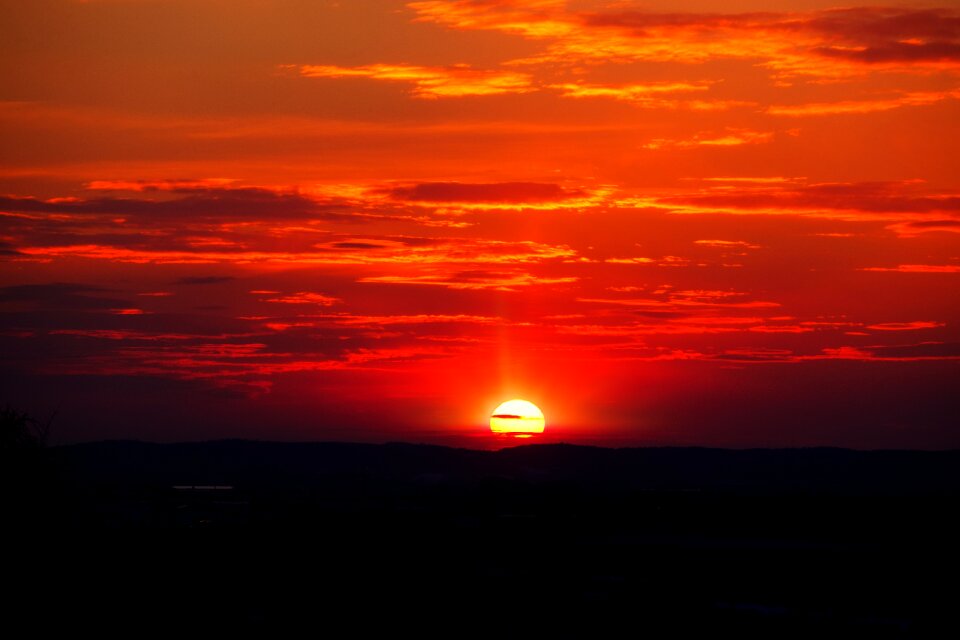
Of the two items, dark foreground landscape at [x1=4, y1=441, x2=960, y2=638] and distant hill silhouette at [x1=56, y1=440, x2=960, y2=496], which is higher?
distant hill silhouette at [x1=56, y1=440, x2=960, y2=496]

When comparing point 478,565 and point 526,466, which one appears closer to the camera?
point 478,565

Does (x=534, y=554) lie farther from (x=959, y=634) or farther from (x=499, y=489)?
(x=499, y=489)

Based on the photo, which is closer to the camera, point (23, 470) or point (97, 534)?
point (23, 470)

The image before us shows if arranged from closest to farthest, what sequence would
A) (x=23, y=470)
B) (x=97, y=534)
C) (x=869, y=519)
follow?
(x=23, y=470)
(x=97, y=534)
(x=869, y=519)

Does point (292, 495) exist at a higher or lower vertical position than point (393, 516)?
higher

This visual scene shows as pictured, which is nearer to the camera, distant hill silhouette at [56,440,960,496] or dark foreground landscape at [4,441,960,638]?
dark foreground landscape at [4,441,960,638]

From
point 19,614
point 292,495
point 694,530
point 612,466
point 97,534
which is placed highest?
point 612,466

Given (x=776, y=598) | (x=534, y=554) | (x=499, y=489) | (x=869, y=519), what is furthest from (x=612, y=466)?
(x=776, y=598)

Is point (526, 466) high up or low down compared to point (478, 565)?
up
